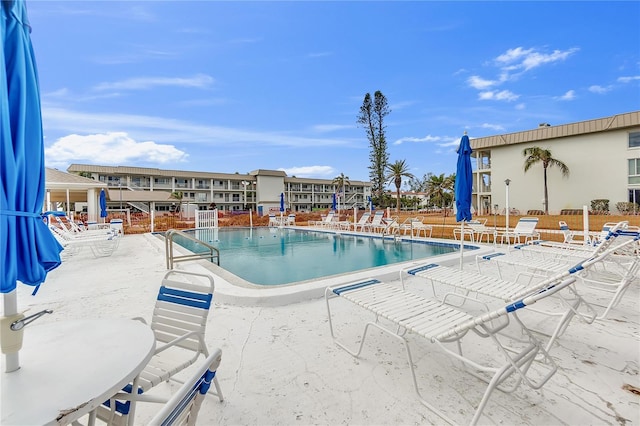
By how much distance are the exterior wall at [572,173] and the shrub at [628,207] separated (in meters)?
0.89

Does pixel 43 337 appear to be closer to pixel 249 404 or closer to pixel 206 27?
pixel 249 404

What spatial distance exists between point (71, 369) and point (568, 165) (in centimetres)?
3097

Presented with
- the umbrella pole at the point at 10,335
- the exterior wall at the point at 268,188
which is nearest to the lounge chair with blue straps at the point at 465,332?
the umbrella pole at the point at 10,335

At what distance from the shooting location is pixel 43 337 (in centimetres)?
154

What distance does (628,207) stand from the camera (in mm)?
19844

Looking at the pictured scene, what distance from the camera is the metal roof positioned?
20.4 metres

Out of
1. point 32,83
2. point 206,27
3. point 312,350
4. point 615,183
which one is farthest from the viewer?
point 615,183

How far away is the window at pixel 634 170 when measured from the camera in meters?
20.2

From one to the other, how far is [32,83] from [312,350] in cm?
266

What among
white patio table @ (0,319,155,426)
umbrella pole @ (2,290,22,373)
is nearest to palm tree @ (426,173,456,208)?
white patio table @ (0,319,155,426)

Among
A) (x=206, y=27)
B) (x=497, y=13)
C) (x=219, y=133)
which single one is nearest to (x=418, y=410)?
(x=206, y=27)

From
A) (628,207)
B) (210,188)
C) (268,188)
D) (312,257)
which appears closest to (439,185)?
(628,207)

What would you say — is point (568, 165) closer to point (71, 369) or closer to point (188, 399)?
point (188, 399)

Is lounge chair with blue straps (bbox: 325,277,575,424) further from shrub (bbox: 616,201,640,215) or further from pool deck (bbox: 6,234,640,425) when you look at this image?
shrub (bbox: 616,201,640,215)
